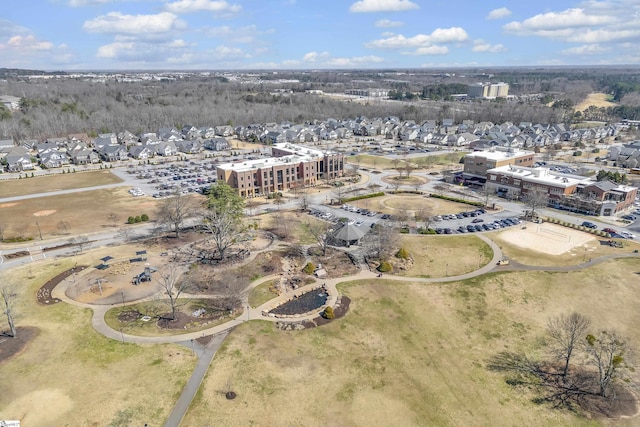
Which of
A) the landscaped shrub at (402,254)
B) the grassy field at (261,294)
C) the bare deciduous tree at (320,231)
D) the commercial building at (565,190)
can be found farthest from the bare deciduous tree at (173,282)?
the commercial building at (565,190)

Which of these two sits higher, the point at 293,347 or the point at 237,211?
the point at 237,211

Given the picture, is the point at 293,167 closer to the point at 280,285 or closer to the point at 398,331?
the point at 280,285

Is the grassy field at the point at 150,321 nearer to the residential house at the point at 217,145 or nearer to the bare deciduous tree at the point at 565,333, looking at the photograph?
the bare deciduous tree at the point at 565,333

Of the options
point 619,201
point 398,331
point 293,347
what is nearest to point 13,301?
point 293,347

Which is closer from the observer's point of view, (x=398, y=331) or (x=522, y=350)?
(x=522, y=350)

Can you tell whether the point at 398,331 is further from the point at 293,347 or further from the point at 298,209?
the point at 298,209

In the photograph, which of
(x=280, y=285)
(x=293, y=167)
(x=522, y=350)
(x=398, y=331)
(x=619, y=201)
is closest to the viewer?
(x=522, y=350)

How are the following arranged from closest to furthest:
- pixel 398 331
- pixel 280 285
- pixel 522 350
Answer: pixel 522 350
pixel 398 331
pixel 280 285
